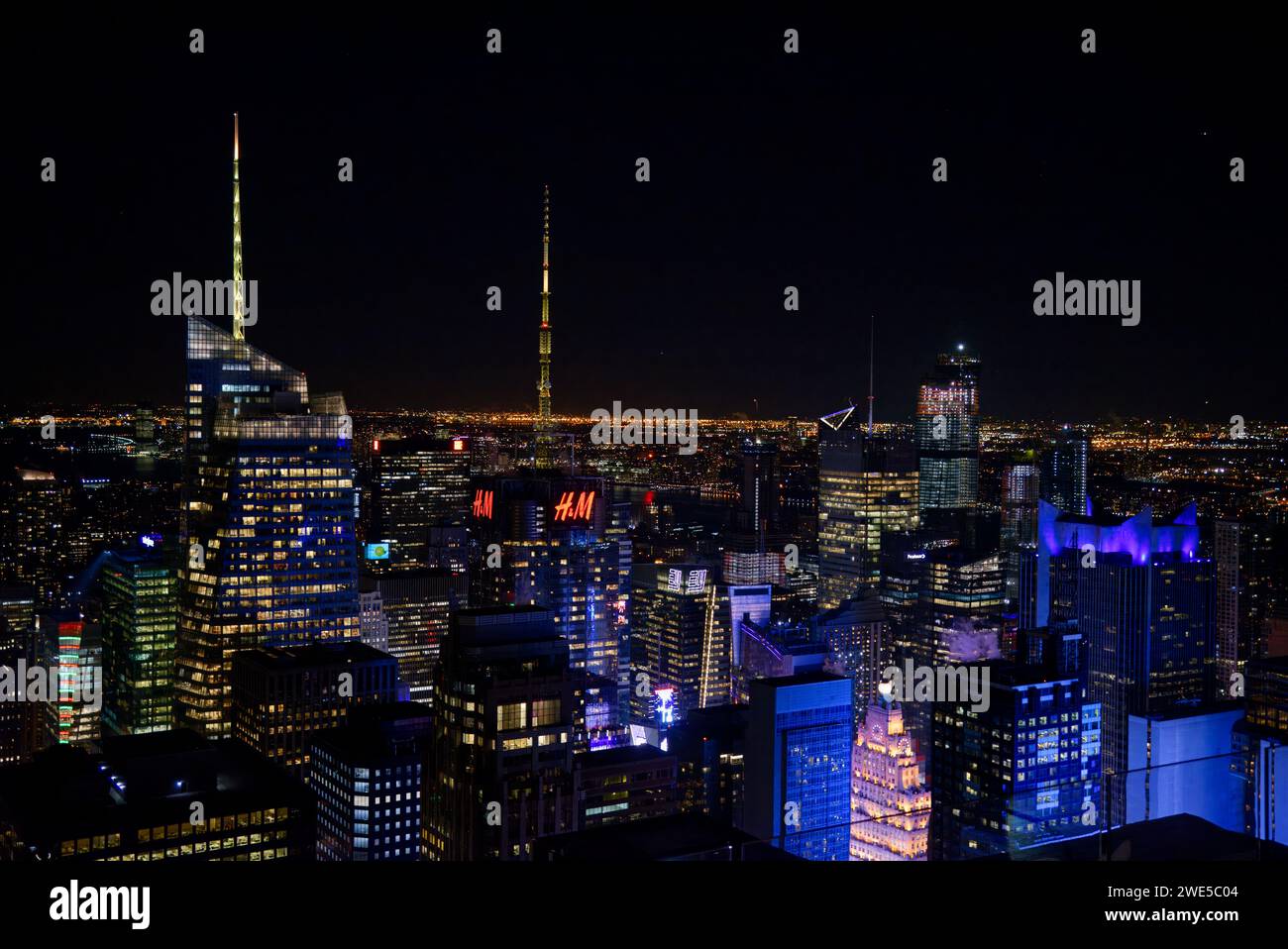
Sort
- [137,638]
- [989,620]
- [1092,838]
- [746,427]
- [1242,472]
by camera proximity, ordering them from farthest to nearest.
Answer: [746,427] → [989,620] → [137,638] → [1242,472] → [1092,838]

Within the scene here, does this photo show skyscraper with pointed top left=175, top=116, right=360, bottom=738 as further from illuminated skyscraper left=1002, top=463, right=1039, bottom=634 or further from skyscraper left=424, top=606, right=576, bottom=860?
illuminated skyscraper left=1002, top=463, right=1039, bottom=634

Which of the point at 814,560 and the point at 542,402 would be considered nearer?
the point at 542,402

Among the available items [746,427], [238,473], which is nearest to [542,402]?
[746,427]

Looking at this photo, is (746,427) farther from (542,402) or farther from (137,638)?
(137,638)

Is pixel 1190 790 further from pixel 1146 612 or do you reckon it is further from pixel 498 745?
pixel 1146 612

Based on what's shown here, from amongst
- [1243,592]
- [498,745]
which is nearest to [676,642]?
[1243,592]
